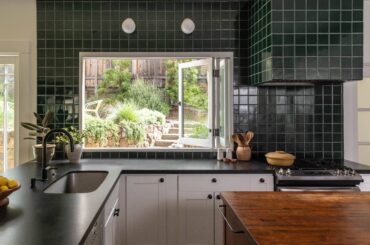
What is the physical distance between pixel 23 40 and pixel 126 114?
1722mm

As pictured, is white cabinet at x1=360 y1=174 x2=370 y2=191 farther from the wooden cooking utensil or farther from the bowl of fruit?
the bowl of fruit

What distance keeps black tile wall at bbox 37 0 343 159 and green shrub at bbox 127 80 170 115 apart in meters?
1.56

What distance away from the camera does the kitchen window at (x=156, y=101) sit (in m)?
3.51

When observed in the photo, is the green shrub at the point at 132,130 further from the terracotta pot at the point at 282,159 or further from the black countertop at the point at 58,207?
the terracotta pot at the point at 282,159

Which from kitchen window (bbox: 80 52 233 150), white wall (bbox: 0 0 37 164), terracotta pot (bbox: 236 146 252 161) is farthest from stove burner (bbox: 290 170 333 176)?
white wall (bbox: 0 0 37 164)

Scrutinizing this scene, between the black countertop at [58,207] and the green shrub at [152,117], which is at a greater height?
the green shrub at [152,117]

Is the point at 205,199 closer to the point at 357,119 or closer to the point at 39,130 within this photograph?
the point at 39,130

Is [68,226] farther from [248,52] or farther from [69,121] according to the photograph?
[248,52]

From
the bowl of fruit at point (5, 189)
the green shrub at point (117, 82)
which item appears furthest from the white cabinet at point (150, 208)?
the green shrub at point (117, 82)

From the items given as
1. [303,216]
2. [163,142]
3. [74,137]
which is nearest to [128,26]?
[74,137]

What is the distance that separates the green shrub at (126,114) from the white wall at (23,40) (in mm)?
1461

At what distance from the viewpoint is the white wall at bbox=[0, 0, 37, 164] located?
3432 mm

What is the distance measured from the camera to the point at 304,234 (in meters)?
1.38

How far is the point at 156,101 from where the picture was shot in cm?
506
